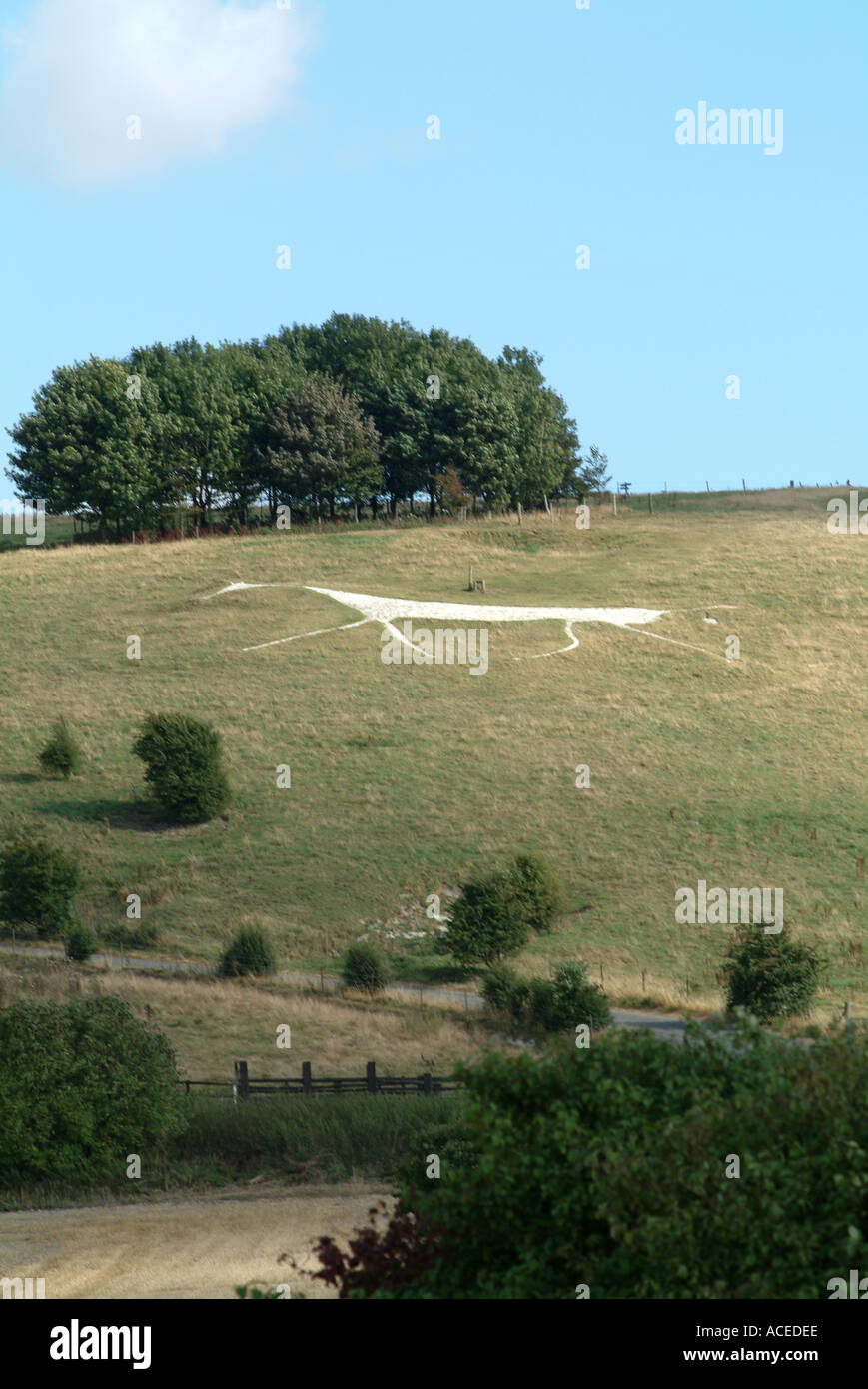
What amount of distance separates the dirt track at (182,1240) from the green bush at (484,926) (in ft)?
51.7

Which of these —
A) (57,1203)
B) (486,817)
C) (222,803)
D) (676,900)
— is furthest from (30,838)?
(57,1203)

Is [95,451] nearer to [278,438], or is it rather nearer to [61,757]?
[278,438]

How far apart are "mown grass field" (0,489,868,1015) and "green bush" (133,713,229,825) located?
723 millimetres

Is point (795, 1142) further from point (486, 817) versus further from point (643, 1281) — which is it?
point (486, 817)

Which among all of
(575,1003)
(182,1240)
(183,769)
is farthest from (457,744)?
(182,1240)

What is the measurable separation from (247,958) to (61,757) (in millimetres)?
15101

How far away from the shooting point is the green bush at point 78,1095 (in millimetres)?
15141

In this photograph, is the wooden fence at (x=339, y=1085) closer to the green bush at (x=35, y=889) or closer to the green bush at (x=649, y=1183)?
the green bush at (x=649, y=1183)

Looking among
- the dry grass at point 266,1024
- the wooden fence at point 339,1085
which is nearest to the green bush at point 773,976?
the dry grass at point 266,1024

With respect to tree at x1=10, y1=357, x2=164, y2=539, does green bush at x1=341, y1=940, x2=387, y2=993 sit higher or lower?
lower

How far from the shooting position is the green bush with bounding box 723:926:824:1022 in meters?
26.2

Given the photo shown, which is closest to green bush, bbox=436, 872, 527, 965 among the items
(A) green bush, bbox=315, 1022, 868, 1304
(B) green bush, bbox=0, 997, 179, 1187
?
(B) green bush, bbox=0, 997, 179, 1187

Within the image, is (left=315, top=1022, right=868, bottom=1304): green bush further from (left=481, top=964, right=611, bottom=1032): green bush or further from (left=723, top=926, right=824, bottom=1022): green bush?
(left=723, top=926, right=824, bottom=1022): green bush

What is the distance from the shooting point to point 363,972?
1113 inches
